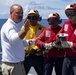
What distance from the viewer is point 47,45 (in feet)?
17.6

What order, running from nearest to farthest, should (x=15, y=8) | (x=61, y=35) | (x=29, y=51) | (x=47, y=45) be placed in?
(x=15, y=8) < (x=61, y=35) < (x=47, y=45) < (x=29, y=51)

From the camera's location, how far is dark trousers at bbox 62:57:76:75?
5.16 m

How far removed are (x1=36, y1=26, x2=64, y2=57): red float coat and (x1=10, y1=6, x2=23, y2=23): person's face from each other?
1.03m

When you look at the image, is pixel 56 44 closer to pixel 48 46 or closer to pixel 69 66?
pixel 48 46

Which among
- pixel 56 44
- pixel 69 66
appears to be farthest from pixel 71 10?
pixel 69 66

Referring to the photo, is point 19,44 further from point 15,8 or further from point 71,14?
point 71,14

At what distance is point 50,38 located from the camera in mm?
5480

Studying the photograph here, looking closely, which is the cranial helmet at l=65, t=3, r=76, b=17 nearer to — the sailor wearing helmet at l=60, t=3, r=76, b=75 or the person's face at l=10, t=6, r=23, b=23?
the sailor wearing helmet at l=60, t=3, r=76, b=75

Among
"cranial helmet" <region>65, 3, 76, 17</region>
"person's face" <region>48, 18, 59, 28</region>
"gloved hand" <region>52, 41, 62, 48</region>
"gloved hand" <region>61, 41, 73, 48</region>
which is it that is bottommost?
"gloved hand" <region>52, 41, 62, 48</region>

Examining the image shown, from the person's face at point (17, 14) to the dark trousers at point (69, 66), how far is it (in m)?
1.17

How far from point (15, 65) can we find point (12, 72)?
11cm

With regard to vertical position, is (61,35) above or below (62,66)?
above

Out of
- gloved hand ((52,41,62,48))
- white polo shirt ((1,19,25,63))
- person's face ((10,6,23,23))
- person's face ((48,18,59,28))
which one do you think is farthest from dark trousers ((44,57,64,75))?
person's face ((10,6,23,23))

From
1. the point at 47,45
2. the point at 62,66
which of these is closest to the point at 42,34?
the point at 47,45
